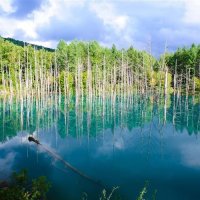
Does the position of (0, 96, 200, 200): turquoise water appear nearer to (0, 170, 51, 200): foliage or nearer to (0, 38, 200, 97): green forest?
(0, 170, 51, 200): foliage

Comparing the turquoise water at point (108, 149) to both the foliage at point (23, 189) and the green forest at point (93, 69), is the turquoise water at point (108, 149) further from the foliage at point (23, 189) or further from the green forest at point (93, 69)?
the green forest at point (93, 69)

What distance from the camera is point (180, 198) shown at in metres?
20.6

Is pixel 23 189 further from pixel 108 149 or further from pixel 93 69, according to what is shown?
pixel 93 69

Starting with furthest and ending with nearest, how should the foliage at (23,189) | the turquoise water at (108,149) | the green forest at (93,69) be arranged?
1. the green forest at (93,69)
2. the turquoise water at (108,149)
3. the foliage at (23,189)

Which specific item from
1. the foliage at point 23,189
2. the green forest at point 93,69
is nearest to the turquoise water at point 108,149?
the foliage at point 23,189

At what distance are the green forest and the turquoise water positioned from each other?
24284 mm

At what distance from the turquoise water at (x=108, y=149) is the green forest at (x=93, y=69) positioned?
24284mm

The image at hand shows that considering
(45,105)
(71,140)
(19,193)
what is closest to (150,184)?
(19,193)

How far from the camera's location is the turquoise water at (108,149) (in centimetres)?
2259

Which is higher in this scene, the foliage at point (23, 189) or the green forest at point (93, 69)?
the green forest at point (93, 69)

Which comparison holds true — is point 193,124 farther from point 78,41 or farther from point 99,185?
point 78,41

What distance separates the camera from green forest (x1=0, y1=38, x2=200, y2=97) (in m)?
80.8

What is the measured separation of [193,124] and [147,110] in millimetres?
13060

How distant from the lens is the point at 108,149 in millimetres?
32656
